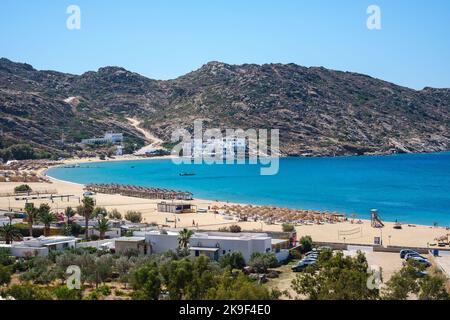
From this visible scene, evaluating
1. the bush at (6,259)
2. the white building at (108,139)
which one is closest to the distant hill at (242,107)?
the white building at (108,139)

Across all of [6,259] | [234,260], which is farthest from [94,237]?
[234,260]

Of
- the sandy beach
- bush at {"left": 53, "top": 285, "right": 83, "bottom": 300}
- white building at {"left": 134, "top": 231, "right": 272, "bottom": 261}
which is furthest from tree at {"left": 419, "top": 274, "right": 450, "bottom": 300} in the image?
the sandy beach

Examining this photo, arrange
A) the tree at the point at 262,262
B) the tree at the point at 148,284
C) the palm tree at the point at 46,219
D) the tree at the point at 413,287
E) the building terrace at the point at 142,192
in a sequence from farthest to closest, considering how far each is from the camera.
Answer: the building terrace at the point at 142,192, the palm tree at the point at 46,219, the tree at the point at 262,262, the tree at the point at 413,287, the tree at the point at 148,284

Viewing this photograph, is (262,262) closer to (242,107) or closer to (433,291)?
(433,291)

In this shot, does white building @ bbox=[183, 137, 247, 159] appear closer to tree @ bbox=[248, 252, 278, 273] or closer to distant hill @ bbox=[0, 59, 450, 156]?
distant hill @ bbox=[0, 59, 450, 156]

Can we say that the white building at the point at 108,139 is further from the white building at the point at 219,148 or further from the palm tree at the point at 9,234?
the palm tree at the point at 9,234
